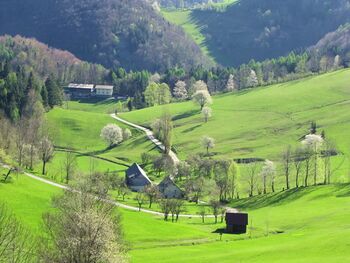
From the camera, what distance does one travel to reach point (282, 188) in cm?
12469

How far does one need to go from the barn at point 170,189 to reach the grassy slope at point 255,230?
16697 millimetres

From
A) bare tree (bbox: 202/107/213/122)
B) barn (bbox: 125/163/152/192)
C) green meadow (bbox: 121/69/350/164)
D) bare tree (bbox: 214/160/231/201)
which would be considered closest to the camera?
bare tree (bbox: 214/160/231/201)

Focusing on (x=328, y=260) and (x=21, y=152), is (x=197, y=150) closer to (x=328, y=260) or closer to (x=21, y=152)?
(x=21, y=152)

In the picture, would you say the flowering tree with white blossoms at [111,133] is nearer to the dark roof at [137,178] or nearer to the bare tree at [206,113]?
the bare tree at [206,113]

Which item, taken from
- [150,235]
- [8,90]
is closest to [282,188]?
[150,235]

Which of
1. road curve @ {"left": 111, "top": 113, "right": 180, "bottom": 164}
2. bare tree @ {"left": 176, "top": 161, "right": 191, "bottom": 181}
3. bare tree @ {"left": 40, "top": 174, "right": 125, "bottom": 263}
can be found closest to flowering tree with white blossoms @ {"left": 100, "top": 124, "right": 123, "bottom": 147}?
road curve @ {"left": 111, "top": 113, "right": 180, "bottom": 164}

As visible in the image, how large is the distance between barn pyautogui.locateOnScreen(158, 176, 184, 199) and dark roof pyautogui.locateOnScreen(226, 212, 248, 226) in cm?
3426

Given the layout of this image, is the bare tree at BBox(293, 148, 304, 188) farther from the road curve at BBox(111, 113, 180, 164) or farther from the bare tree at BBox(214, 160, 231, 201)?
the road curve at BBox(111, 113, 180, 164)

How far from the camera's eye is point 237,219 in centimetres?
9056

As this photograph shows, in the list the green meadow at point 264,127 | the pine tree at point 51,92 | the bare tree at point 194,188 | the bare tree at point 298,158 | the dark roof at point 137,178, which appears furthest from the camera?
the pine tree at point 51,92

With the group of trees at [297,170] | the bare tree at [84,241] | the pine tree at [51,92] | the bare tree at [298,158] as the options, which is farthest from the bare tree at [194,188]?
the pine tree at [51,92]

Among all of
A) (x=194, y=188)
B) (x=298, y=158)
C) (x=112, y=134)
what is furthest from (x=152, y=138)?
(x=194, y=188)

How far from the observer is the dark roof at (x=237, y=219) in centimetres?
9025

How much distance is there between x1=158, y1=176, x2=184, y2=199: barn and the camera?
125 m
